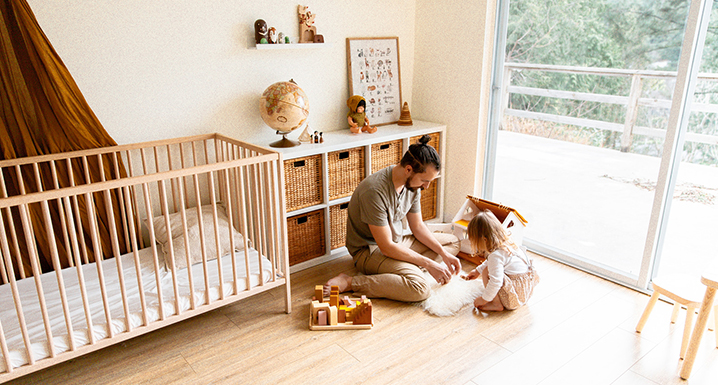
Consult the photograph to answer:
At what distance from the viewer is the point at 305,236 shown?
2.92m

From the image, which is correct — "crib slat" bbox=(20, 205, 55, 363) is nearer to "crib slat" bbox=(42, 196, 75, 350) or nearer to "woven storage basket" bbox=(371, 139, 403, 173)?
"crib slat" bbox=(42, 196, 75, 350)

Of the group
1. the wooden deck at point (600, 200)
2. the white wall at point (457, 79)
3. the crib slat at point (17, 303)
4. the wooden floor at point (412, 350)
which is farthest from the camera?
the white wall at point (457, 79)

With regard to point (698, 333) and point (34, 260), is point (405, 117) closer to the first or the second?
point (698, 333)

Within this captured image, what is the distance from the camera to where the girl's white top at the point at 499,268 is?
235cm

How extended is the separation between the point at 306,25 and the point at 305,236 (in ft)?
4.18

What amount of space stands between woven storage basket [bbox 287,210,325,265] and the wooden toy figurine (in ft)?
2.00

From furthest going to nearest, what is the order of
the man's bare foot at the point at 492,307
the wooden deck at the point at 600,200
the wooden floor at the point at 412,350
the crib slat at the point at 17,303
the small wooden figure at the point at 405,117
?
the small wooden figure at the point at 405,117
the wooden deck at the point at 600,200
the man's bare foot at the point at 492,307
the wooden floor at the point at 412,350
the crib slat at the point at 17,303

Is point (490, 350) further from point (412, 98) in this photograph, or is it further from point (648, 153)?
point (412, 98)

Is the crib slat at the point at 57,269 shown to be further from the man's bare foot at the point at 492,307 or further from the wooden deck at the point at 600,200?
the wooden deck at the point at 600,200

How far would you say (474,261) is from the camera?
2.96 m

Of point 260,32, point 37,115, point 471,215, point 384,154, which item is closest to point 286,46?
point 260,32

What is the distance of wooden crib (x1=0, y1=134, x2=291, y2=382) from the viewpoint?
1.82m

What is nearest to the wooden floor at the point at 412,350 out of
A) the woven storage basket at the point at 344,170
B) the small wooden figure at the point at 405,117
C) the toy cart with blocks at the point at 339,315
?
the toy cart with blocks at the point at 339,315

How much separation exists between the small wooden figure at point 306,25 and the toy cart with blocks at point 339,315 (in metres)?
1.57
